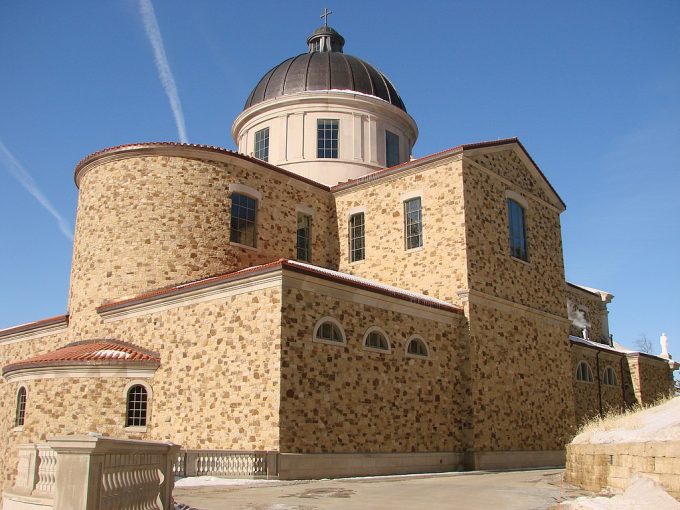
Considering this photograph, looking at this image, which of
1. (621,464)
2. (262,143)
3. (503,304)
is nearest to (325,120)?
(262,143)

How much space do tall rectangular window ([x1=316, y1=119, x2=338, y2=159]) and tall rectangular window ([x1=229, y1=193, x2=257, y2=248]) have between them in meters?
6.25

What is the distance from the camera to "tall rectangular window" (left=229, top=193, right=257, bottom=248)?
2494cm

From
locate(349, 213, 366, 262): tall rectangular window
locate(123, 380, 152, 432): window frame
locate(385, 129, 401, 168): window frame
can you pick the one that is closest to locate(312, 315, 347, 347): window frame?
locate(123, 380, 152, 432): window frame

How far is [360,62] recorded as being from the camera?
33.3 metres

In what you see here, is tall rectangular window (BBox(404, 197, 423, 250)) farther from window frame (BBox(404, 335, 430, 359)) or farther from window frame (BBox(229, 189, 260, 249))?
window frame (BBox(229, 189, 260, 249))

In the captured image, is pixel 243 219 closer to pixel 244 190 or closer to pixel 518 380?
pixel 244 190

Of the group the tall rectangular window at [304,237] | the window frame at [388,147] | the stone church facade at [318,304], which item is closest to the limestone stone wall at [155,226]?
the stone church facade at [318,304]

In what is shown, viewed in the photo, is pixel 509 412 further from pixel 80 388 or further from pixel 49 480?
pixel 49 480

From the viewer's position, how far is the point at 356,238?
2747 centimetres

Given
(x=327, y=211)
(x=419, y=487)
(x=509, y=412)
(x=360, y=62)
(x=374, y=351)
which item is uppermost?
(x=360, y=62)

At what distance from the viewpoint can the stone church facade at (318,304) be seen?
61.9ft

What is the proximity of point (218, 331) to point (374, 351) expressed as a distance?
14.8ft

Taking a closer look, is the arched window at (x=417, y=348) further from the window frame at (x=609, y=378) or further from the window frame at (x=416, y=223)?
the window frame at (x=609, y=378)

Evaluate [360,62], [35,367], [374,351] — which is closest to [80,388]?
[35,367]
